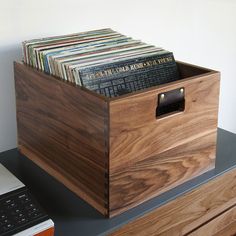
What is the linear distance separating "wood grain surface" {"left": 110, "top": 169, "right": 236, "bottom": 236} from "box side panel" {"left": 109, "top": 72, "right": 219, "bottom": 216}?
0.12 ft

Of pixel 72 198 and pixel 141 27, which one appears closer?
pixel 72 198

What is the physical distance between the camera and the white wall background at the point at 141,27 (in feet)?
3.41

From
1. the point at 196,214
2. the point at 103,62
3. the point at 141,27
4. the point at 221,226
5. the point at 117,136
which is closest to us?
the point at 117,136

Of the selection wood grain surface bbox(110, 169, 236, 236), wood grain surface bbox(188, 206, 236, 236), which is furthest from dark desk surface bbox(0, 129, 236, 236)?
wood grain surface bbox(188, 206, 236, 236)

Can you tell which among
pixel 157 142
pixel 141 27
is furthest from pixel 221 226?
pixel 141 27

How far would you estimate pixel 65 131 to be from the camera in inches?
34.4

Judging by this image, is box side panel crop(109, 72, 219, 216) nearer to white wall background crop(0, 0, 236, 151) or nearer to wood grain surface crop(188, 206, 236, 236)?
wood grain surface crop(188, 206, 236, 236)

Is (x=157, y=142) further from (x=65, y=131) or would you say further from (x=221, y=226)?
(x=221, y=226)

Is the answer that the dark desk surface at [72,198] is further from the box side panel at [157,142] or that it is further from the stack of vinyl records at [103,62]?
the stack of vinyl records at [103,62]

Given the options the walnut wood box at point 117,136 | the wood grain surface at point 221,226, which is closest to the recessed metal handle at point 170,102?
the walnut wood box at point 117,136

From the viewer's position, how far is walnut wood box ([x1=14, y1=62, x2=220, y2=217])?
2.57 ft

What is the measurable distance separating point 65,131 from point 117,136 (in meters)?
0.14

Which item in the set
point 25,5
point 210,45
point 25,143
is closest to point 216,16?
point 210,45

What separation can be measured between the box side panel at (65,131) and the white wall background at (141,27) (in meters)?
0.08
